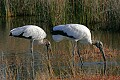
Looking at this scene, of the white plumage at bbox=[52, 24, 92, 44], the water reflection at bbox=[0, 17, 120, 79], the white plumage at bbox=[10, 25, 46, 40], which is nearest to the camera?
the water reflection at bbox=[0, 17, 120, 79]

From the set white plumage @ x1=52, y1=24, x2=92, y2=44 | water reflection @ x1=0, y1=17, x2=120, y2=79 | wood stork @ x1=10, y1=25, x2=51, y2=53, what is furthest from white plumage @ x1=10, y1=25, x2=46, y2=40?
white plumage @ x1=52, y1=24, x2=92, y2=44

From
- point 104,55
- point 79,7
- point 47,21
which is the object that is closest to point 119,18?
point 79,7

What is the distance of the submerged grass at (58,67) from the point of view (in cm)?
926

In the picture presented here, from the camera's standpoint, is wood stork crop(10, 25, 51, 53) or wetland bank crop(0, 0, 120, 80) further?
wood stork crop(10, 25, 51, 53)

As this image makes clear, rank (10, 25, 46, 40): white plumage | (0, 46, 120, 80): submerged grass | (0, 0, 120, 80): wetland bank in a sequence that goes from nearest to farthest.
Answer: (0, 46, 120, 80): submerged grass → (0, 0, 120, 80): wetland bank → (10, 25, 46, 40): white plumage

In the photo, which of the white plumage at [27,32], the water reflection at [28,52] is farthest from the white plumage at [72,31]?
the white plumage at [27,32]

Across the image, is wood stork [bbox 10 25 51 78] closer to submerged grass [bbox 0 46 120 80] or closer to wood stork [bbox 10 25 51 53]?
wood stork [bbox 10 25 51 53]

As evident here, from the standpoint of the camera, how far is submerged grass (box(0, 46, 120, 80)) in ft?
30.4

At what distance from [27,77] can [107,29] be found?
28.1ft

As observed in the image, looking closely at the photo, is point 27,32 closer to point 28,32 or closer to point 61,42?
point 28,32

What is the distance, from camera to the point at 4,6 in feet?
75.6

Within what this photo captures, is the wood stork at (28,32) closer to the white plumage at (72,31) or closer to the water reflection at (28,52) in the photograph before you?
the water reflection at (28,52)

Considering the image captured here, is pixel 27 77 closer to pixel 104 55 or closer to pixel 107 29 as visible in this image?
pixel 104 55

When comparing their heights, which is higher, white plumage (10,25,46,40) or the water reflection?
white plumage (10,25,46,40)
